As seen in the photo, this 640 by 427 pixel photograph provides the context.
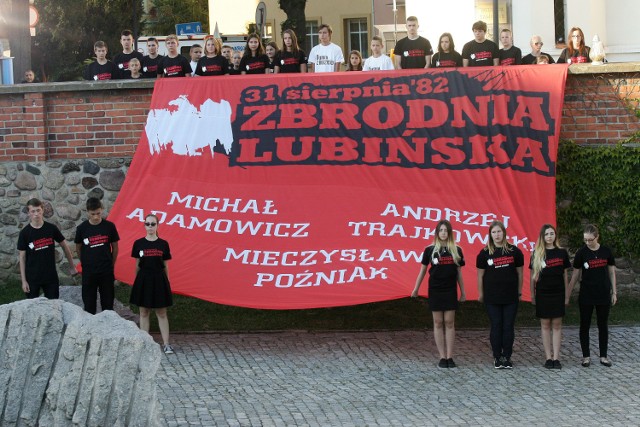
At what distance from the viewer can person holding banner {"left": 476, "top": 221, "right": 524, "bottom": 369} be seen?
11086 millimetres

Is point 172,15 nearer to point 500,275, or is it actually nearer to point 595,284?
point 500,275

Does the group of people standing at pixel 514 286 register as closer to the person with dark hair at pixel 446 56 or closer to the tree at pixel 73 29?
the person with dark hair at pixel 446 56

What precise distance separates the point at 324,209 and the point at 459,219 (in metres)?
1.51

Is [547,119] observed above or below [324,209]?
above

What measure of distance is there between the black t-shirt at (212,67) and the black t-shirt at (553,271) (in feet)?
18.9

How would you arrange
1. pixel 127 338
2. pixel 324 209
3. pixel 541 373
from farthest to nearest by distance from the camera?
1. pixel 324 209
2. pixel 541 373
3. pixel 127 338

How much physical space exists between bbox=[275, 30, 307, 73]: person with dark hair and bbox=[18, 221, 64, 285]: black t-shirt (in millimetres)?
4321

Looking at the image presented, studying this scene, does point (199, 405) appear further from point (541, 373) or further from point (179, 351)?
point (541, 373)

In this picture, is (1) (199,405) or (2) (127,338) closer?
(2) (127,338)

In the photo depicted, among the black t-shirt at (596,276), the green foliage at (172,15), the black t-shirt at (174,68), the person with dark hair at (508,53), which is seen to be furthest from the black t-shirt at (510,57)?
the green foliage at (172,15)

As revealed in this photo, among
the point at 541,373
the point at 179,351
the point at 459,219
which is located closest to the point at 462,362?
the point at 541,373

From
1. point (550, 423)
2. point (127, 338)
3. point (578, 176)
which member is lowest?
point (550, 423)

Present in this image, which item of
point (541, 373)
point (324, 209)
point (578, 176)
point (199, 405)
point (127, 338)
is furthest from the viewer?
point (578, 176)

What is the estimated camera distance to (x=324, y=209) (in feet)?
41.5
